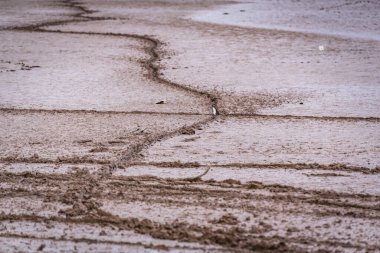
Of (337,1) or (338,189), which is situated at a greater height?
(337,1)

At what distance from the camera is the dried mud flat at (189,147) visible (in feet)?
5.61

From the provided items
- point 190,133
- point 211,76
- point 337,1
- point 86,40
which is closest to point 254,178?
point 190,133

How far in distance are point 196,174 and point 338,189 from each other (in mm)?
584

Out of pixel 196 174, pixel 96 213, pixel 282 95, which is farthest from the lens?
pixel 282 95

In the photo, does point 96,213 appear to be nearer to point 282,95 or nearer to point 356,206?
point 356,206

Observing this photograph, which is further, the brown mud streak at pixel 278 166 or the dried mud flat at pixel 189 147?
the brown mud streak at pixel 278 166

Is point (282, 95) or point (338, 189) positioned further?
point (282, 95)

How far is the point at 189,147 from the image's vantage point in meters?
2.43

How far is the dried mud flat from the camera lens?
171 centimetres

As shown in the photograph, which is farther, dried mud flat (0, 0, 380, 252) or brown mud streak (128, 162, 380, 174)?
brown mud streak (128, 162, 380, 174)

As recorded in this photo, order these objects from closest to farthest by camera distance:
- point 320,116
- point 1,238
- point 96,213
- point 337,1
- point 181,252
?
point 181,252 → point 1,238 → point 96,213 → point 320,116 → point 337,1

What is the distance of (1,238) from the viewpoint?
5.53ft

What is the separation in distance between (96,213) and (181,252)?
1.31 feet

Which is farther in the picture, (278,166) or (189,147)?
(189,147)
